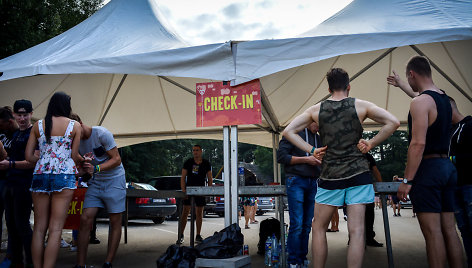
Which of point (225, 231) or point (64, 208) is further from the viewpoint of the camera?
point (225, 231)

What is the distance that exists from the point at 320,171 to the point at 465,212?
4.06 ft

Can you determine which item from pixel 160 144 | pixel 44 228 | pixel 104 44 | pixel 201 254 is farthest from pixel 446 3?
pixel 160 144

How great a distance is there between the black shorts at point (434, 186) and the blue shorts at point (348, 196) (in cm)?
38

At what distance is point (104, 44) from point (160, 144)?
24.3 metres

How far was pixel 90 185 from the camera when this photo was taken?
417 centimetres

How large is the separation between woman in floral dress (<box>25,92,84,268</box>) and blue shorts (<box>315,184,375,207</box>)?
2.21 m

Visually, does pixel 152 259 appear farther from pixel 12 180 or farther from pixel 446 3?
pixel 446 3

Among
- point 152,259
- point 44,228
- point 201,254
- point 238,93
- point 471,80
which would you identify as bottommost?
point 152,259

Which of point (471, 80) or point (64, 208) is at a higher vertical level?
point (471, 80)

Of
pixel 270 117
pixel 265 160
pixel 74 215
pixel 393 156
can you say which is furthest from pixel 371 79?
pixel 393 156

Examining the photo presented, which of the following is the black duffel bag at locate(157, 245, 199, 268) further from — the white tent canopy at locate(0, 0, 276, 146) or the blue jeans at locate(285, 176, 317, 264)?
the white tent canopy at locate(0, 0, 276, 146)

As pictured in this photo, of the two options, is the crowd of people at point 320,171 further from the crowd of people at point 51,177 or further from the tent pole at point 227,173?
the tent pole at point 227,173

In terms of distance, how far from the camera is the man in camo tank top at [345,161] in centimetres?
280

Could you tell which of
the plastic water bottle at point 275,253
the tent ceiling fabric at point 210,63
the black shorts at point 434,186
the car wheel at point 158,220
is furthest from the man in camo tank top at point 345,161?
the car wheel at point 158,220
